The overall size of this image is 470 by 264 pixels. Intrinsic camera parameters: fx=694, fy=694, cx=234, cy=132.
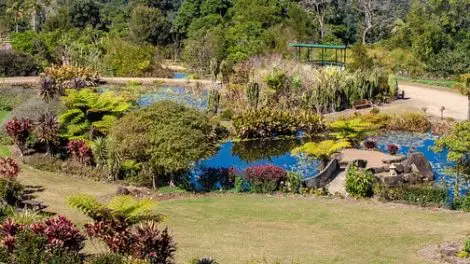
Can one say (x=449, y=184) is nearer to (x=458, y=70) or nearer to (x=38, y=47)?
(x=458, y=70)

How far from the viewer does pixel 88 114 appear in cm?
2836

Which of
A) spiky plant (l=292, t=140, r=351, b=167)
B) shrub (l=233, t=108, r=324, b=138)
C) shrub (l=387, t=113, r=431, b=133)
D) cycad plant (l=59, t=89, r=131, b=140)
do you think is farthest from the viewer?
shrub (l=387, t=113, r=431, b=133)

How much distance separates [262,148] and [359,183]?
9622mm

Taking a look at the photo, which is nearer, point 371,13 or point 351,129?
point 351,129

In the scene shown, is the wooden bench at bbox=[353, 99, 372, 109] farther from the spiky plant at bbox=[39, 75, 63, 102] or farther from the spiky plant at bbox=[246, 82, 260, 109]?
the spiky plant at bbox=[39, 75, 63, 102]

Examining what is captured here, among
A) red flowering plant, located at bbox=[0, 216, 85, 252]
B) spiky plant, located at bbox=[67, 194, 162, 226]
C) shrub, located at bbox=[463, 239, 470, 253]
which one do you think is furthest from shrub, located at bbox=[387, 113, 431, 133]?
red flowering plant, located at bbox=[0, 216, 85, 252]

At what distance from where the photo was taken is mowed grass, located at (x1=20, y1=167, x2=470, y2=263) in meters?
15.4

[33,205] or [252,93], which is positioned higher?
[252,93]

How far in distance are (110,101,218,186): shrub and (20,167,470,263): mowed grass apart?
1340 mm

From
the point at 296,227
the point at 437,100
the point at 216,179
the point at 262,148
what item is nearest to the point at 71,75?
the point at 262,148

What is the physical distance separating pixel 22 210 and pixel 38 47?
3825 cm

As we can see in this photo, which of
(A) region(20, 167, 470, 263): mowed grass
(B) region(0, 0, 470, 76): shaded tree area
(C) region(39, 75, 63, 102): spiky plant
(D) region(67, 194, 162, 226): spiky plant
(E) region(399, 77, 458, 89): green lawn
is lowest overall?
(A) region(20, 167, 470, 263): mowed grass

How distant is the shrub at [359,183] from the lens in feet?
68.9

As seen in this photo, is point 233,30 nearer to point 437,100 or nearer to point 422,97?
point 422,97
